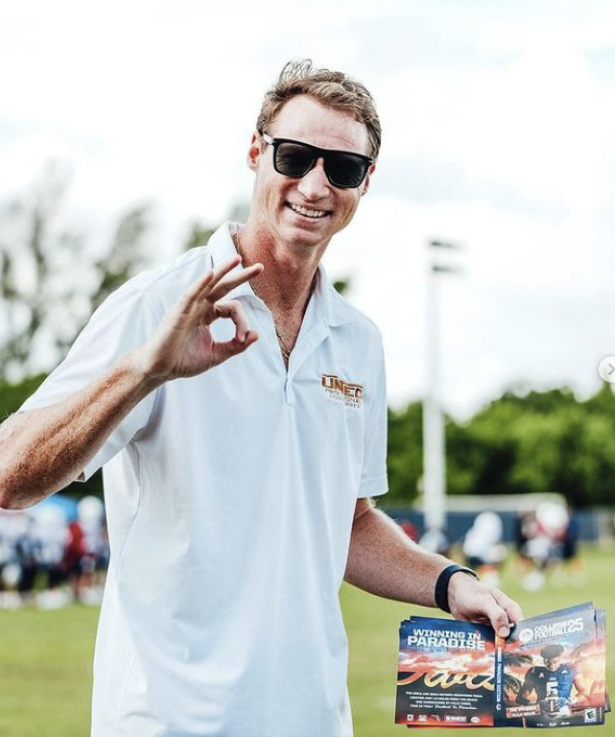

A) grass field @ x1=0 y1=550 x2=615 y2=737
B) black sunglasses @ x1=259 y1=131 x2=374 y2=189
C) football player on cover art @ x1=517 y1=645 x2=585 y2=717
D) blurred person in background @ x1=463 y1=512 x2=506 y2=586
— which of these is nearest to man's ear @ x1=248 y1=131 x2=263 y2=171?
black sunglasses @ x1=259 y1=131 x2=374 y2=189

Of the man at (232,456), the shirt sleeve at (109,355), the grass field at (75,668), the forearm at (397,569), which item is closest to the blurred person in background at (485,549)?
the grass field at (75,668)

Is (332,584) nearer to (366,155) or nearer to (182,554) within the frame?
(182,554)

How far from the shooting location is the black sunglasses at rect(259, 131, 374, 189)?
301 cm

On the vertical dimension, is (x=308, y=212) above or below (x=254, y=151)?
below

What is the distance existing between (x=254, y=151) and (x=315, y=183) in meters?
0.31

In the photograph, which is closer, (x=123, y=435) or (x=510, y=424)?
(x=123, y=435)

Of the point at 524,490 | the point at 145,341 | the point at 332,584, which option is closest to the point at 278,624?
the point at 332,584

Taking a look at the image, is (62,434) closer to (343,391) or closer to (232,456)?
(232,456)

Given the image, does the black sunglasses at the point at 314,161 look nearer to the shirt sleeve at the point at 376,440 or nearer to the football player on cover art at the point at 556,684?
the shirt sleeve at the point at 376,440

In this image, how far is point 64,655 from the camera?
1544 cm

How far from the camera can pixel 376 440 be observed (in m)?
3.41

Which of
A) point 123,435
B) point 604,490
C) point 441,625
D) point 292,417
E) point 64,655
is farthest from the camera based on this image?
point 604,490

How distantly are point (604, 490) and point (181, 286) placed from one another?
83.2m

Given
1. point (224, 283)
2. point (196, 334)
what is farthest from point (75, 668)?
point (224, 283)
